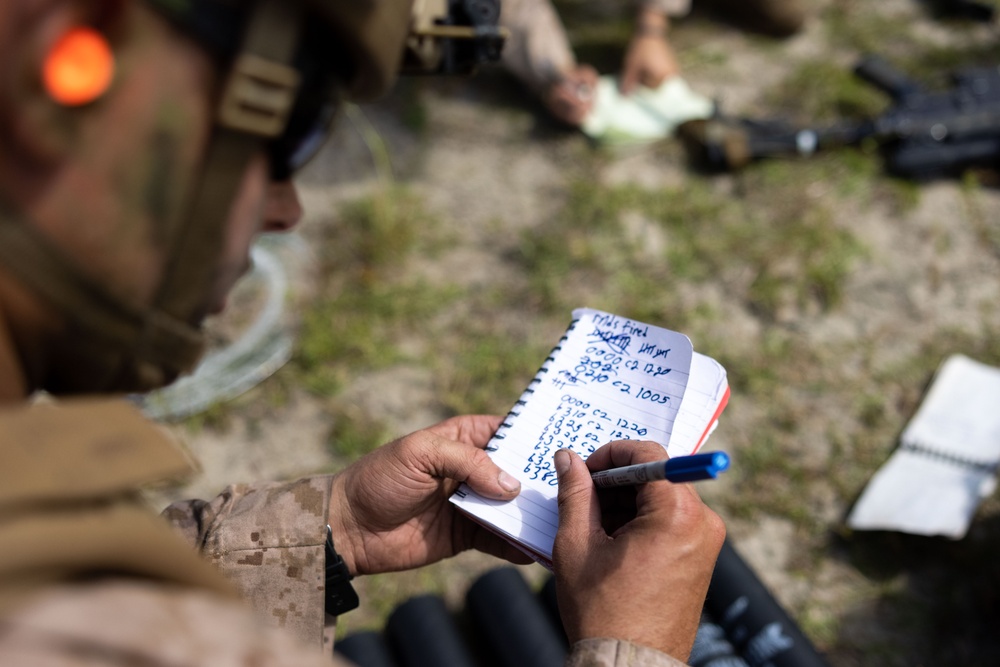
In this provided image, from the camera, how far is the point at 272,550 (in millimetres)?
1352

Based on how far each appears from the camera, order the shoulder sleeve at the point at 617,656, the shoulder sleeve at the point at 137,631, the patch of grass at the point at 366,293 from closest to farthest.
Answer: the shoulder sleeve at the point at 137,631, the shoulder sleeve at the point at 617,656, the patch of grass at the point at 366,293

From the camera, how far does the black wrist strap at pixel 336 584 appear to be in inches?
54.5

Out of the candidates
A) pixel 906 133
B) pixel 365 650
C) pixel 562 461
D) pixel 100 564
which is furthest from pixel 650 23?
pixel 100 564

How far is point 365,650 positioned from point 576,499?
0.85 m

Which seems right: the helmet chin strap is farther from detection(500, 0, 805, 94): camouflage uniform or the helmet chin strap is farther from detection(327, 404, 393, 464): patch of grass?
detection(500, 0, 805, 94): camouflage uniform

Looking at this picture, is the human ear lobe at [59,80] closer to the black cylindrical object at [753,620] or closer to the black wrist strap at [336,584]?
the black wrist strap at [336,584]

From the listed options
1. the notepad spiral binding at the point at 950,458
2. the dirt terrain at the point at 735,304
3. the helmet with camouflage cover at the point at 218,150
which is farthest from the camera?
the notepad spiral binding at the point at 950,458

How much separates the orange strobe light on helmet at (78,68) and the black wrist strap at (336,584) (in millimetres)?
858

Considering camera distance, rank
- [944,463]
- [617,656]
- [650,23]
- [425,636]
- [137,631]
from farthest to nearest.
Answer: [650,23] < [944,463] < [425,636] < [617,656] < [137,631]

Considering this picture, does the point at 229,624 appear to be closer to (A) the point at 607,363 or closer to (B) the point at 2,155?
(B) the point at 2,155

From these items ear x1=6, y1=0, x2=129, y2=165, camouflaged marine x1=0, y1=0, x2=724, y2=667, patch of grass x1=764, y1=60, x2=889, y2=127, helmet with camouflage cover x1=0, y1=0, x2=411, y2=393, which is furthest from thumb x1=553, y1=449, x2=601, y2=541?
patch of grass x1=764, y1=60, x2=889, y2=127

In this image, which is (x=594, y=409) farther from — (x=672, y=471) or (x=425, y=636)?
(x=425, y=636)

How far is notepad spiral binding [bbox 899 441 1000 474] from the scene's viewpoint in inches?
91.5

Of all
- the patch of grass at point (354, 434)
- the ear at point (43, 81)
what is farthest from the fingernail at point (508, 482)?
the patch of grass at point (354, 434)
